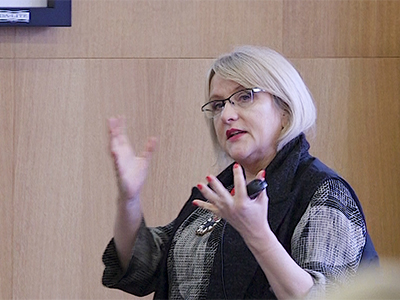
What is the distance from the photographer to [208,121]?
195 cm

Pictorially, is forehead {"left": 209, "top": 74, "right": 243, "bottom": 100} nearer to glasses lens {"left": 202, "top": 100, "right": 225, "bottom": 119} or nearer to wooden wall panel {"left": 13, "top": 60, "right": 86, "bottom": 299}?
glasses lens {"left": 202, "top": 100, "right": 225, "bottom": 119}

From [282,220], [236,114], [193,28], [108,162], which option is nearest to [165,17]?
[193,28]

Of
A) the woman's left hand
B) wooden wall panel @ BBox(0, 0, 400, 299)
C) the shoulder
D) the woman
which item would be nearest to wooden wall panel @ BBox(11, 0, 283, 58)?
wooden wall panel @ BBox(0, 0, 400, 299)

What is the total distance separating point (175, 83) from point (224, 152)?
2.01ft

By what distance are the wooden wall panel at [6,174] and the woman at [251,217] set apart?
0.72 m

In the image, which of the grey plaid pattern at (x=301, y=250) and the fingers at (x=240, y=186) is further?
the grey plaid pattern at (x=301, y=250)

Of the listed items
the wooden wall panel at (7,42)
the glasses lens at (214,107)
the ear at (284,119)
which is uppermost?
the wooden wall panel at (7,42)

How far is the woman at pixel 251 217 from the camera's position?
4.64 ft

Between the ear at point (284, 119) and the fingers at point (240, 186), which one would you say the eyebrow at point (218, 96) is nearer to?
the ear at point (284, 119)

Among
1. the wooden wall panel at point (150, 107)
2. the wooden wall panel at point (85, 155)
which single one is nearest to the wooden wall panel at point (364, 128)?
the wooden wall panel at point (150, 107)


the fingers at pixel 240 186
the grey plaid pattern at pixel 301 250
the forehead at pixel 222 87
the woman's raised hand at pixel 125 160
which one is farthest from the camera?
the forehead at pixel 222 87

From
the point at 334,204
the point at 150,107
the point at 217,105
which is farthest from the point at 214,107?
the point at 150,107

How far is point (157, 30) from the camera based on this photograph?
251 cm

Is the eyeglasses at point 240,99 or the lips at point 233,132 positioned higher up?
the eyeglasses at point 240,99
